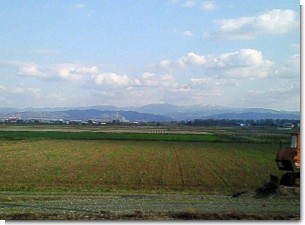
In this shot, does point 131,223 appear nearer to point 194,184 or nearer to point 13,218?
point 13,218

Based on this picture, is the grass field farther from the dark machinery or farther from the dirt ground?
the dark machinery

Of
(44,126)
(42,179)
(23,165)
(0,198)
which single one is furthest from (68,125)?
(0,198)

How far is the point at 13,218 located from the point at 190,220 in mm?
3434

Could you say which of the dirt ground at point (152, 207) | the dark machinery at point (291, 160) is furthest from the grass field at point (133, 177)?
the dark machinery at point (291, 160)

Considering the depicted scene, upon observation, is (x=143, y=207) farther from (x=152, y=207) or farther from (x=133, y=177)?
(x=133, y=177)

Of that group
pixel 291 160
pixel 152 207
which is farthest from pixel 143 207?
pixel 291 160

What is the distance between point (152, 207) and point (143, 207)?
218 millimetres

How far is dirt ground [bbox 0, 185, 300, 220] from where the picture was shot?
9562 mm

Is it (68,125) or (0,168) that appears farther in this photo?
(68,125)

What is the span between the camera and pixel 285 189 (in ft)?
42.6

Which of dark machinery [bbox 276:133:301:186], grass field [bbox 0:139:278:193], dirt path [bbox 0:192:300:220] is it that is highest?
dark machinery [bbox 276:133:301:186]

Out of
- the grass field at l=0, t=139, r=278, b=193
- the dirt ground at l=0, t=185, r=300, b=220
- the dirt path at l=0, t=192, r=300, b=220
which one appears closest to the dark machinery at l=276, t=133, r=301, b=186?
the dirt ground at l=0, t=185, r=300, b=220

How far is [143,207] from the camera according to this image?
11.1m

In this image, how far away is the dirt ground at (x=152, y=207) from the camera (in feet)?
31.4
